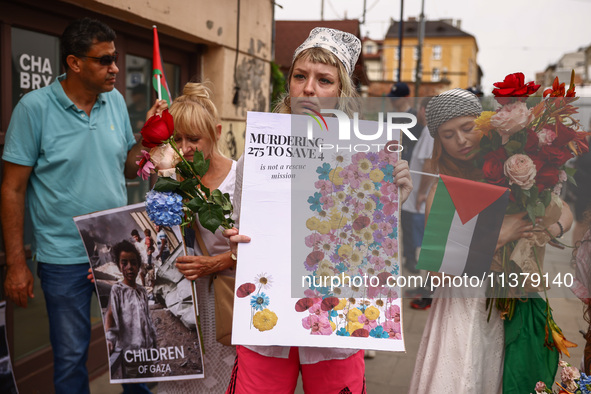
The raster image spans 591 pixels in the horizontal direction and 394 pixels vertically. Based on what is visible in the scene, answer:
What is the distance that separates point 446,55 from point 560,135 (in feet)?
222

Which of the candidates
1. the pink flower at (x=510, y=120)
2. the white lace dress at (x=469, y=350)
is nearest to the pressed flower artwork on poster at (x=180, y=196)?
the white lace dress at (x=469, y=350)

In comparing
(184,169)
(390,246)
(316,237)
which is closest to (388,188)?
(390,246)

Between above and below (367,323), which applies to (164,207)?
above

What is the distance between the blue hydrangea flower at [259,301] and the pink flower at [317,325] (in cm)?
14

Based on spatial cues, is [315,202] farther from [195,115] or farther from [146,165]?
[195,115]

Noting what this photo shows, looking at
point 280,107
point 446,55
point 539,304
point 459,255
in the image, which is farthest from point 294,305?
point 446,55

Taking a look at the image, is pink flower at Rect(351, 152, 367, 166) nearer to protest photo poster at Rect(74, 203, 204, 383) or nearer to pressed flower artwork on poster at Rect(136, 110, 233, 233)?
pressed flower artwork on poster at Rect(136, 110, 233, 233)

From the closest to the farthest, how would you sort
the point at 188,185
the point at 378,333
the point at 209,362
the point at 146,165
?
the point at 378,333 → the point at 188,185 → the point at 146,165 → the point at 209,362

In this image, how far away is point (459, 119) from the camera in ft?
6.22

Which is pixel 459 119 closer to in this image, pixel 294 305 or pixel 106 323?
pixel 294 305

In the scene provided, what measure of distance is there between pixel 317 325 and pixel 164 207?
0.69m

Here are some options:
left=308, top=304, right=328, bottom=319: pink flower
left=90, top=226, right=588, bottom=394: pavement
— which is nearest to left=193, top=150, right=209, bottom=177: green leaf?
left=308, top=304, right=328, bottom=319: pink flower

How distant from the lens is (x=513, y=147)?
1867 mm

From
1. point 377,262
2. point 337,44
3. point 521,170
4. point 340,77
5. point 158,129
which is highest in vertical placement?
point 337,44
